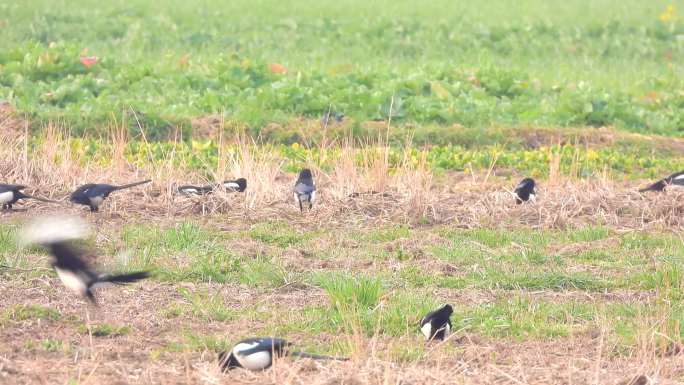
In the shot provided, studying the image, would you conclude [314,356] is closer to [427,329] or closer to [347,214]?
[427,329]

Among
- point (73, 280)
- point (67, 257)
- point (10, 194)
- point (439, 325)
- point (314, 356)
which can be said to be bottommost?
point (10, 194)

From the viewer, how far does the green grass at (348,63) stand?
55.9 ft

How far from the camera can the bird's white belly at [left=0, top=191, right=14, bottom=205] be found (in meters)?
10.5

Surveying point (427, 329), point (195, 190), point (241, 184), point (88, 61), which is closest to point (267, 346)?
point (427, 329)

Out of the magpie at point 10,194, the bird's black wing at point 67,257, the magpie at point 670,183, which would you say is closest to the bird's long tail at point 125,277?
the bird's black wing at point 67,257

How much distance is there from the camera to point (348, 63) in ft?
73.1

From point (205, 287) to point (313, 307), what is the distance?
907 mm

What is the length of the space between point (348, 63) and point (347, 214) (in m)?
11.7

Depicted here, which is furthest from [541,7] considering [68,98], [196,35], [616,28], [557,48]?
[68,98]

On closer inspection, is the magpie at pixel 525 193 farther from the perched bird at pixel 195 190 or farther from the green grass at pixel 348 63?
the green grass at pixel 348 63

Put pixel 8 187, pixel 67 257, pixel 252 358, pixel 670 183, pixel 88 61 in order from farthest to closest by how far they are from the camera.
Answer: pixel 88 61
pixel 670 183
pixel 8 187
pixel 67 257
pixel 252 358

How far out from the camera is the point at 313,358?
6328 mm

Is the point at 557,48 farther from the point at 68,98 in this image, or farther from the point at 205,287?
the point at 205,287

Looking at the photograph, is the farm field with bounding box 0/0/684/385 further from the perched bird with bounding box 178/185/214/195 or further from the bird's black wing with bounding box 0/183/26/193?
the bird's black wing with bounding box 0/183/26/193
